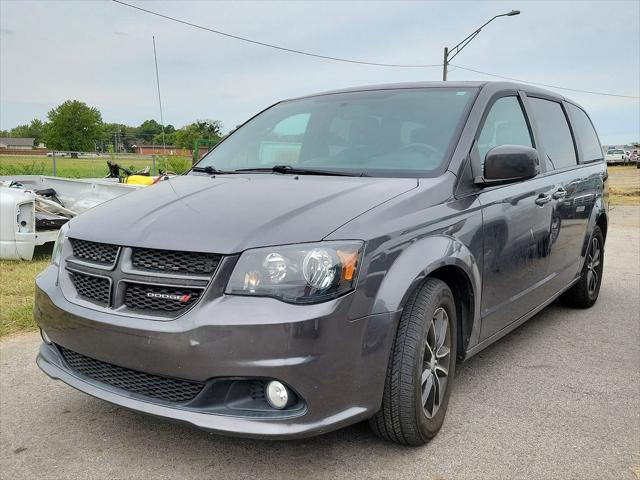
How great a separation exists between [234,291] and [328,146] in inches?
59.2

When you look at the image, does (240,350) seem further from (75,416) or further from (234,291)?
(75,416)

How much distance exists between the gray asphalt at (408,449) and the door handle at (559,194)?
3.48 ft

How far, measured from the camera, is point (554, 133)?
172 inches

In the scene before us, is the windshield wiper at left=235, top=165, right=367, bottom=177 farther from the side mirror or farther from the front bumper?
the front bumper

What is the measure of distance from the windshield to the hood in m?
0.25

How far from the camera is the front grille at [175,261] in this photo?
7.52 feet

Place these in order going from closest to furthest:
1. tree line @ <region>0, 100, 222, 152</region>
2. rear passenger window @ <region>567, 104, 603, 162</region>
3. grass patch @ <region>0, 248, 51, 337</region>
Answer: grass patch @ <region>0, 248, 51, 337</region> → rear passenger window @ <region>567, 104, 603, 162</region> → tree line @ <region>0, 100, 222, 152</region>

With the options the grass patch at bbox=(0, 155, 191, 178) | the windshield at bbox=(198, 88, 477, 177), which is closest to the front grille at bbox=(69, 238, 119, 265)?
the windshield at bbox=(198, 88, 477, 177)

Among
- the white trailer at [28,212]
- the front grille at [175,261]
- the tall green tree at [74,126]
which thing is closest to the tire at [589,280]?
the front grille at [175,261]

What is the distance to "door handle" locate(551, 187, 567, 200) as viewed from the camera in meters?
3.95

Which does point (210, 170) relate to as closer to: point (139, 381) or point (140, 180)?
point (139, 381)

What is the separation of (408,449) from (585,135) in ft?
11.7

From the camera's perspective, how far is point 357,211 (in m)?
2.47

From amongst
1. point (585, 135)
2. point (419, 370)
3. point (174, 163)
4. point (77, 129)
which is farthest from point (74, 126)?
point (419, 370)
